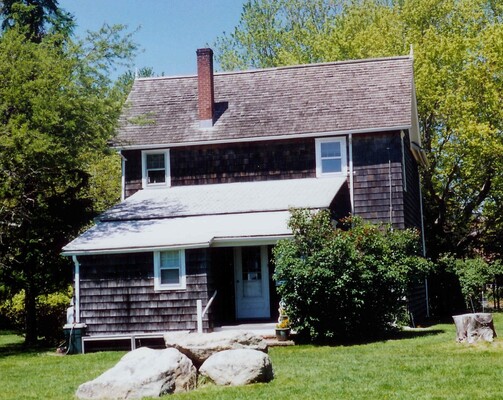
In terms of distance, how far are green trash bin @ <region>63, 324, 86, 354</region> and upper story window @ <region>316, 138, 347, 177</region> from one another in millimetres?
8919

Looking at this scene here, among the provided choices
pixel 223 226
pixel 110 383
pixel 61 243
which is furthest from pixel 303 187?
pixel 110 383

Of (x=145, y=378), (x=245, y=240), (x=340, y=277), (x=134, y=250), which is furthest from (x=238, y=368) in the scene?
(x=134, y=250)

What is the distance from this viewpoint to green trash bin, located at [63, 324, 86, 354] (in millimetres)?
20672

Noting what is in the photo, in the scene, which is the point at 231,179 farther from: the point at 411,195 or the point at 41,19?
the point at 41,19

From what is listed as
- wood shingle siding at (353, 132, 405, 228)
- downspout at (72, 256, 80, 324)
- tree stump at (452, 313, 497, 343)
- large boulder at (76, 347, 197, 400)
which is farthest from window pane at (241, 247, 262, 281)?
large boulder at (76, 347, 197, 400)

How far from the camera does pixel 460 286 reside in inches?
1109

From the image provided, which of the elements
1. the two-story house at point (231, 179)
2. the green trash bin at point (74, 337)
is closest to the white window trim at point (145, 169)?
the two-story house at point (231, 179)

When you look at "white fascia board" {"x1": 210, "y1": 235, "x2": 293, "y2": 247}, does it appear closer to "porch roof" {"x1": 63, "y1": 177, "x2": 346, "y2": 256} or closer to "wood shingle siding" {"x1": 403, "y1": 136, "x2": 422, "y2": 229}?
"porch roof" {"x1": 63, "y1": 177, "x2": 346, "y2": 256}

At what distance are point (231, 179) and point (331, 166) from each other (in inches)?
130

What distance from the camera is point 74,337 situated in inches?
819

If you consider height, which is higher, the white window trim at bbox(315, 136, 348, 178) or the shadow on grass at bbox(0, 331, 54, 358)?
the white window trim at bbox(315, 136, 348, 178)

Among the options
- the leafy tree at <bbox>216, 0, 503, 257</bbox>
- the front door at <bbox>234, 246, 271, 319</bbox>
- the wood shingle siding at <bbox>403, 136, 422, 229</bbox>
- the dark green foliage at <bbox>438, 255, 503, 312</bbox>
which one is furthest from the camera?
the leafy tree at <bbox>216, 0, 503, 257</bbox>

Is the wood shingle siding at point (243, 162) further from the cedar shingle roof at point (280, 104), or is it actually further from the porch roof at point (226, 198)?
the cedar shingle roof at point (280, 104)

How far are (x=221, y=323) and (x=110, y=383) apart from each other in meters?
10.2
